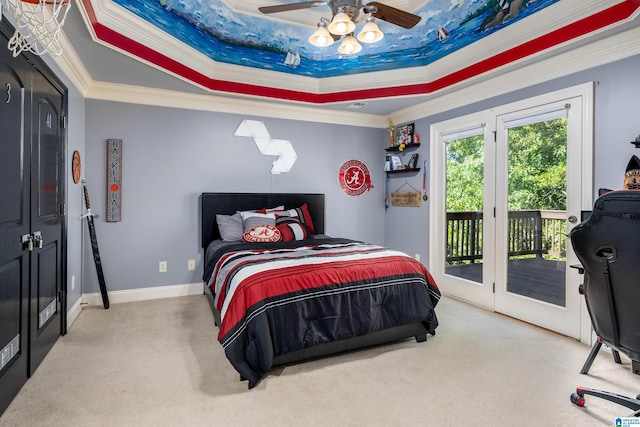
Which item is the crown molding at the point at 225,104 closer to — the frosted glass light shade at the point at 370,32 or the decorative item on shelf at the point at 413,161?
the decorative item on shelf at the point at 413,161

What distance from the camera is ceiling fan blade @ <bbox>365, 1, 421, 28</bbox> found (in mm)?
2381

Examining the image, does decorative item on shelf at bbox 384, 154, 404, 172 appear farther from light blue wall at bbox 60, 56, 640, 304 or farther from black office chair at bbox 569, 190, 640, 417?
black office chair at bbox 569, 190, 640, 417

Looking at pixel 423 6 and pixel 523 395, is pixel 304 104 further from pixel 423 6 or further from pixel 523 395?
pixel 523 395

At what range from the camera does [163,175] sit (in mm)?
4074

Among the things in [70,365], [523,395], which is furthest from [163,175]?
[523,395]

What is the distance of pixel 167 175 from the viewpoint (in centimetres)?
409

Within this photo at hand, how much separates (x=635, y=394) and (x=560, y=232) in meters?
1.36

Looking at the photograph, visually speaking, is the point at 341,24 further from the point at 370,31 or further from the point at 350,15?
the point at 370,31

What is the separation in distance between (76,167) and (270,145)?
212 cm

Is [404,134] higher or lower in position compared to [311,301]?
higher

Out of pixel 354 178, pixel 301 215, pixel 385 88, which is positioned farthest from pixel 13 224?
pixel 354 178

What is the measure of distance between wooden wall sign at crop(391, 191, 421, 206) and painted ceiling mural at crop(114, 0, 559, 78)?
5.32ft

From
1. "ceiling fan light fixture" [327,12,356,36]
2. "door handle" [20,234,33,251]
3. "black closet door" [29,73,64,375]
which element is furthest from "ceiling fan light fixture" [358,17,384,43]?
"door handle" [20,234,33,251]

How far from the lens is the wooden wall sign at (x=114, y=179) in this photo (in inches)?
151
